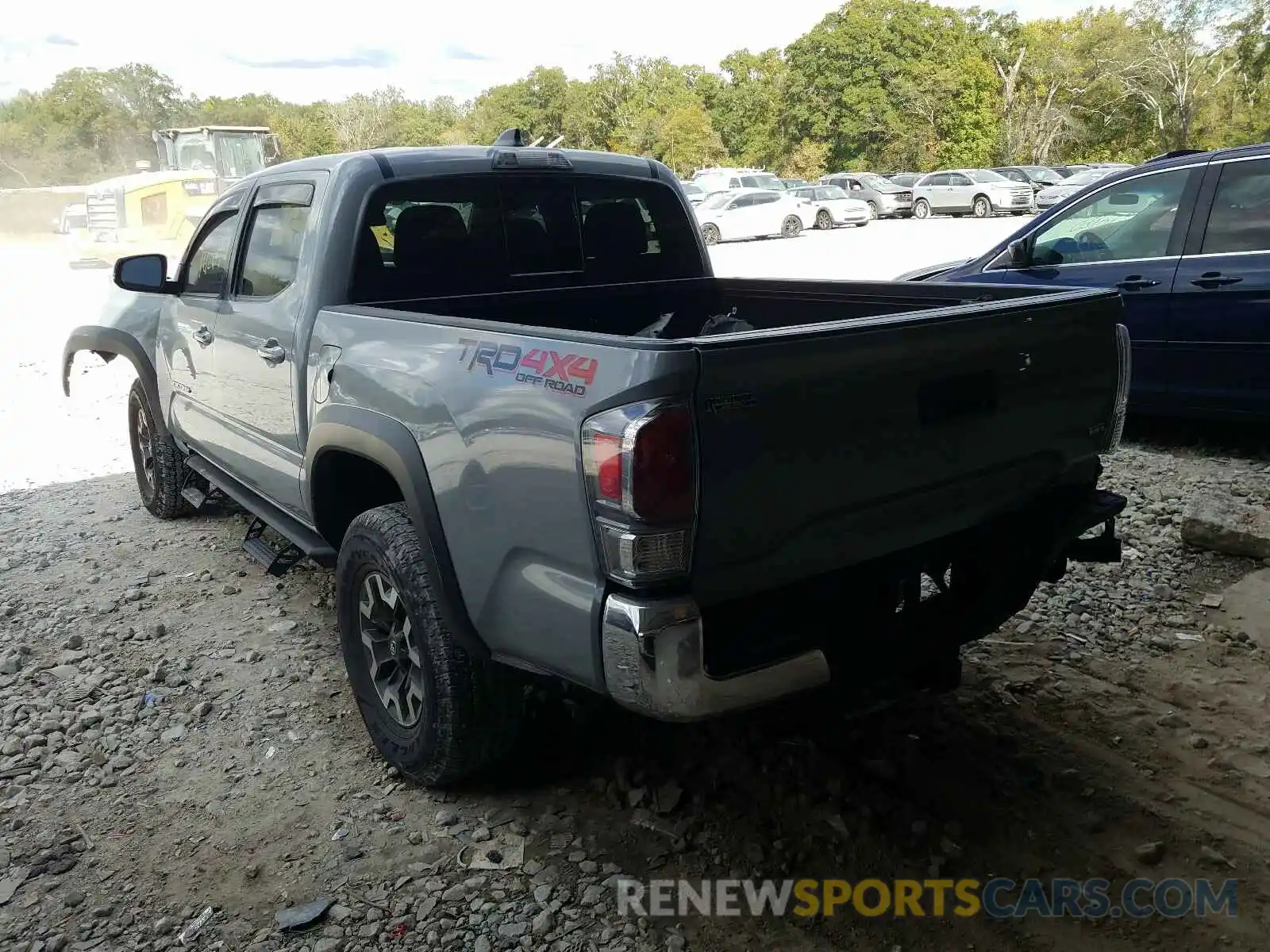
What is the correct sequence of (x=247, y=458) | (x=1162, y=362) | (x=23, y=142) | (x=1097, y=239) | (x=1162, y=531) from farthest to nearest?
(x=23, y=142)
(x=1097, y=239)
(x=1162, y=362)
(x=1162, y=531)
(x=247, y=458)

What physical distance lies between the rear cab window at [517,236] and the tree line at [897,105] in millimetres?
45068

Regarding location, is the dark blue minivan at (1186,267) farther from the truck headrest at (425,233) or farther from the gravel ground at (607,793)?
the truck headrest at (425,233)

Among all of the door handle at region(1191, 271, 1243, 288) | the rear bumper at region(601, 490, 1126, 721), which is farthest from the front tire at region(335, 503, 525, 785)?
the door handle at region(1191, 271, 1243, 288)

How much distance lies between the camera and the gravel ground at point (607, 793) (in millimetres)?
2664

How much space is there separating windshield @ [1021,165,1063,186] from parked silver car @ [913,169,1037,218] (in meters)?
1.74

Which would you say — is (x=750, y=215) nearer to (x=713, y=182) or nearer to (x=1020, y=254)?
(x=713, y=182)

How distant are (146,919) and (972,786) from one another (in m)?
2.34

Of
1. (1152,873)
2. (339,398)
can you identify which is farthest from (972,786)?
(339,398)

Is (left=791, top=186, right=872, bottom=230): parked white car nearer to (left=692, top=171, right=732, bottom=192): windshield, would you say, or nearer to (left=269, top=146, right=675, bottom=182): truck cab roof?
(left=692, top=171, right=732, bottom=192): windshield

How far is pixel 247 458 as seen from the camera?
4398mm

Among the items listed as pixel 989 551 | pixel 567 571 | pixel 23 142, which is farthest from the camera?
pixel 23 142

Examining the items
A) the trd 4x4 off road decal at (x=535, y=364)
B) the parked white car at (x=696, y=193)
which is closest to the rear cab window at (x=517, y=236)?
the trd 4x4 off road decal at (x=535, y=364)

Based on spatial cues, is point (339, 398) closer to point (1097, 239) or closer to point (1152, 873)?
point (1152, 873)

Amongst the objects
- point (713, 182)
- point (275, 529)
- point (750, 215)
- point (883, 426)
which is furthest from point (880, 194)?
point (883, 426)
